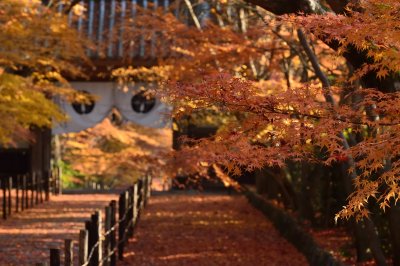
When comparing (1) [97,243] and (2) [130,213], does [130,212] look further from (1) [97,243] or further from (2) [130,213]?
(1) [97,243]

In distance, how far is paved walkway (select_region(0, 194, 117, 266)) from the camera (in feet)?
41.5

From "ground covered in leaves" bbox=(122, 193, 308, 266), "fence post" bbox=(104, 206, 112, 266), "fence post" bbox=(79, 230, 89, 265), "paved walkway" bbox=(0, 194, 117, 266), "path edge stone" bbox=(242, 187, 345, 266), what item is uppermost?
"fence post" bbox=(79, 230, 89, 265)

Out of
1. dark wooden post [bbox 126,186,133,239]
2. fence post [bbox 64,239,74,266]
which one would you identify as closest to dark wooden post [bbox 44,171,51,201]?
dark wooden post [bbox 126,186,133,239]

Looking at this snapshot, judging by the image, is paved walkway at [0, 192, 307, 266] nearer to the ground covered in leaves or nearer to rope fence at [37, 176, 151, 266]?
the ground covered in leaves

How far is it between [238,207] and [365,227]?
12.3 meters

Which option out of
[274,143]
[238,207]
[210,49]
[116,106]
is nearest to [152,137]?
[116,106]

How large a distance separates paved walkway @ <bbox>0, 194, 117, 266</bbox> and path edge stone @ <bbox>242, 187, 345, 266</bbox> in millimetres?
3657

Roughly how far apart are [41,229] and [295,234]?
17.3ft

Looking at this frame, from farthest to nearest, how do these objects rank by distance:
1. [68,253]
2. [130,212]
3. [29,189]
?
[29,189]
[130,212]
[68,253]

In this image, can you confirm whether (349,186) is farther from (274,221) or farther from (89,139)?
(89,139)

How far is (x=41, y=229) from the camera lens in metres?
16.1

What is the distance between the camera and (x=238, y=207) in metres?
22.1

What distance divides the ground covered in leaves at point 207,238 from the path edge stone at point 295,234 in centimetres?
14

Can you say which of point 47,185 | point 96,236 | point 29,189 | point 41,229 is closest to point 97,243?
point 96,236
